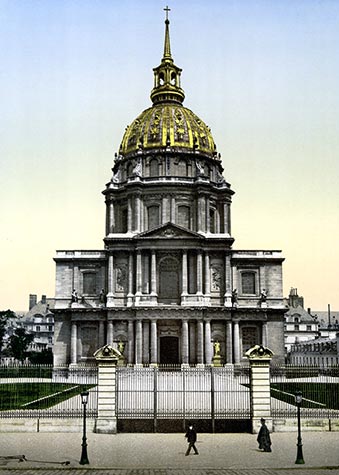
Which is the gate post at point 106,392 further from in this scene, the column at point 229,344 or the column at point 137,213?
the column at point 137,213

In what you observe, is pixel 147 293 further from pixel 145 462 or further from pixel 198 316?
pixel 145 462

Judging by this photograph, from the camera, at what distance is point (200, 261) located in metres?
57.3

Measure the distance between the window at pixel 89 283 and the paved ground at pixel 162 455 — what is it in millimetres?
35284

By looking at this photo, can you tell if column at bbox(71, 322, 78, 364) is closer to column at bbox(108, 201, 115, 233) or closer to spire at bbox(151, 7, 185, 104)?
column at bbox(108, 201, 115, 233)

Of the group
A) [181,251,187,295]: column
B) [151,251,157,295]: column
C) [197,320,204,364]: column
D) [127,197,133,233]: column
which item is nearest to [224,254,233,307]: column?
[197,320,204,364]: column

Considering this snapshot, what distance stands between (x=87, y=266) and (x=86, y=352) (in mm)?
7778

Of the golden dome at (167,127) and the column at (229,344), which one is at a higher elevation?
the golden dome at (167,127)

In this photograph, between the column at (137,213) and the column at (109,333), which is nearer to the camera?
the column at (109,333)

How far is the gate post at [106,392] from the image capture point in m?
24.5

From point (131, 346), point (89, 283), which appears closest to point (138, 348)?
point (131, 346)

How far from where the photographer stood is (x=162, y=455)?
2038 centimetres

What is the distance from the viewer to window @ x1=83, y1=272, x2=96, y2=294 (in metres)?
59.5

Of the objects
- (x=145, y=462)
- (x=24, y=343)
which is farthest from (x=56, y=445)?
(x=24, y=343)

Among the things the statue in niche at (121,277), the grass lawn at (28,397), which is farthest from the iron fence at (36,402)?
the statue in niche at (121,277)
